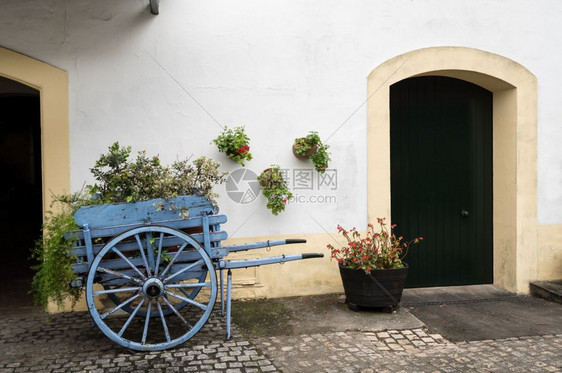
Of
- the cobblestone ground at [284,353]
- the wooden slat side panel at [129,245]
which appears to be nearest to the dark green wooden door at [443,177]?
the cobblestone ground at [284,353]

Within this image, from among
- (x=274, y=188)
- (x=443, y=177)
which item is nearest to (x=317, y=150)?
(x=274, y=188)

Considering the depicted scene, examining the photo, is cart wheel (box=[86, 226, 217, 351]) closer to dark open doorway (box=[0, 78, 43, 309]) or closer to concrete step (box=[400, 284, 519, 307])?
concrete step (box=[400, 284, 519, 307])

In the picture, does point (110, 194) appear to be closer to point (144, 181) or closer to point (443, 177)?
point (144, 181)

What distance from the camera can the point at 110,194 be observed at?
463cm

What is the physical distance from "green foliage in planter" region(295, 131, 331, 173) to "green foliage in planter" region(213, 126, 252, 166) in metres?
0.56

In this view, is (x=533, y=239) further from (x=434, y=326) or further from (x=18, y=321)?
(x=18, y=321)

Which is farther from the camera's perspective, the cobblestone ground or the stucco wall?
the stucco wall

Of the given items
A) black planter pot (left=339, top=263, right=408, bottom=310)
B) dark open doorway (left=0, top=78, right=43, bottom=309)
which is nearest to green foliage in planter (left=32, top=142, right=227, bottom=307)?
black planter pot (left=339, top=263, right=408, bottom=310)

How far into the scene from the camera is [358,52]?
6102 mm

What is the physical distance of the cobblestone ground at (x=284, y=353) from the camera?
4160 millimetres

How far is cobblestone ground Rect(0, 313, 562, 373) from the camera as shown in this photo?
4160 millimetres

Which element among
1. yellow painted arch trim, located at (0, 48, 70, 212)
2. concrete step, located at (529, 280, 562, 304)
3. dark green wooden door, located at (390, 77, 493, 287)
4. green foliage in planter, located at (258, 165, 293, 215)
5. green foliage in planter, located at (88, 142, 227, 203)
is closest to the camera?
green foliage in planter, located at (88, 142, 227, 203)

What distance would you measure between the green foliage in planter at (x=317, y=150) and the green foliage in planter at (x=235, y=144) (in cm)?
56

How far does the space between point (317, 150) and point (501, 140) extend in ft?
8.13
